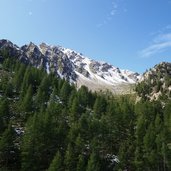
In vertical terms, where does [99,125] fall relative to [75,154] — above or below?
above

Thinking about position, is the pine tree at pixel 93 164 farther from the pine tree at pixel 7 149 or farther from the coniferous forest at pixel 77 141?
the pine tree at pixel 7 149

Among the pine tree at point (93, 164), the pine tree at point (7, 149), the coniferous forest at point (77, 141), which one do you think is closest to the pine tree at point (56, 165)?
the coniferous forest at point (77, 141)

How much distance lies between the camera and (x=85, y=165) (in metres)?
75.8

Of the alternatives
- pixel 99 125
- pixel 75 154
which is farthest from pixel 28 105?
pixel 75 154

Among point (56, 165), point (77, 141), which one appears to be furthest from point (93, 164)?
point (77, 141)

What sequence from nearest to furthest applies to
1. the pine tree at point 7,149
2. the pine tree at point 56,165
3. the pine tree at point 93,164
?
1. the pine tree at point 56,165
2. the pine tree at point 93,164
3. the pine tree at point 7,149

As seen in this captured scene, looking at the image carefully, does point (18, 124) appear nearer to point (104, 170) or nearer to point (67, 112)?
point (67, 112)

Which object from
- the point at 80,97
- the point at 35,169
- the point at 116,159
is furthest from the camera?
the point at 80,97

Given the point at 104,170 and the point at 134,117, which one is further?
the point at 134,117

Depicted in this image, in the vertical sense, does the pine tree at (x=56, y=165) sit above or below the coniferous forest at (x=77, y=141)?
below

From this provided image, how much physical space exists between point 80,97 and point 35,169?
6246cm

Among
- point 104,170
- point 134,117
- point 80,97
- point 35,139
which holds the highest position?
point 80,97

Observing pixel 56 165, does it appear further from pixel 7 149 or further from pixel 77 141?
pixel 7 149

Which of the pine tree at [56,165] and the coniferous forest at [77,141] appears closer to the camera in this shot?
the pine tree at [56,165]
